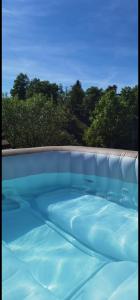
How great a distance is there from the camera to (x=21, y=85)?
27094mm

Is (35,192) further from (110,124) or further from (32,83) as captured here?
(32,83)

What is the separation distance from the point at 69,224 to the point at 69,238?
32 cm

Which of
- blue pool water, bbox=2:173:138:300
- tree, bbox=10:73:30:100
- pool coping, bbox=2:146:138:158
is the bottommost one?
blue pool water, bbox=2:173:138:300

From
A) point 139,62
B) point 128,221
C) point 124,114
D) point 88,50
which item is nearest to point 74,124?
point 124,114

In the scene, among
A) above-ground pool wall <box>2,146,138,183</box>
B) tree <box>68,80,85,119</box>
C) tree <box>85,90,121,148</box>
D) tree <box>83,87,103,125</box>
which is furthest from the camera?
tree <box>83,87,103,125</box>

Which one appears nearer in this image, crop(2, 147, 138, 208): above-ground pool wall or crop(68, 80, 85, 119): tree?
crop(2, 147, 138, 208): above-ground pool wall

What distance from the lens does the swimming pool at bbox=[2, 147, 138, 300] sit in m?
2.28

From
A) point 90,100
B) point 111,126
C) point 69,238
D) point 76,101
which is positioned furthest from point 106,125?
point 69,238

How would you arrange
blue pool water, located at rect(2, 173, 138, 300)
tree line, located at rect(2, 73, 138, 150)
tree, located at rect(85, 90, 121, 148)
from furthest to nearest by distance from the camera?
tree, located at rect(85, 90, 121, 148), tree line, located at rect(2, 73, 138, 150), blue pool water, located at rect(2, 173, 138, 300)

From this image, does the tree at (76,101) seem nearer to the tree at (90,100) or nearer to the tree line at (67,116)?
the tree line at (67,116)

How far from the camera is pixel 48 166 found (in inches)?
201

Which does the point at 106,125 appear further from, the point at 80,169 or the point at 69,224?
the point at 69,224

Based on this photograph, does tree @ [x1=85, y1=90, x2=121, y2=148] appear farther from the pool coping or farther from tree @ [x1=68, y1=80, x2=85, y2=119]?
the pool coping

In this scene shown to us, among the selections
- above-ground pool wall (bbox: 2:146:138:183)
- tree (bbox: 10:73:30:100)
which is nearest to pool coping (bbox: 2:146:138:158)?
above-ground pool wall (bbox: 2:146:138:183)
